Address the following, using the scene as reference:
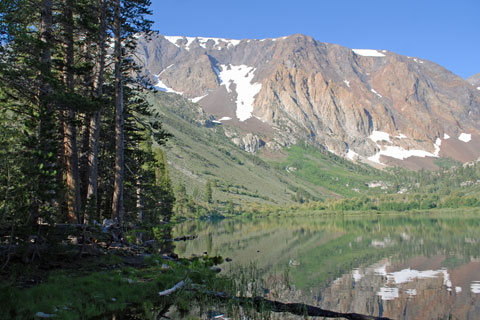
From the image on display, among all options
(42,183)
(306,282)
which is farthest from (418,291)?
(42,183)

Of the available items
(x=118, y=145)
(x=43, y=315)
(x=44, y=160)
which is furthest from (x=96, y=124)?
(x=43, y=315)

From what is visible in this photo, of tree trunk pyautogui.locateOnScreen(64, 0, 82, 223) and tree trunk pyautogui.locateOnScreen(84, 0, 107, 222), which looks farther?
tree trunk pyautogui.locateOnScreen(84, 0, 107, 222)

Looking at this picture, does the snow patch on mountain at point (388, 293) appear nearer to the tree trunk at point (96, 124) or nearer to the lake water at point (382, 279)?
the lake water at point (382, 279)

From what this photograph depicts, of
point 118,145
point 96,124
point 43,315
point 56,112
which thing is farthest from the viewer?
point 96,124

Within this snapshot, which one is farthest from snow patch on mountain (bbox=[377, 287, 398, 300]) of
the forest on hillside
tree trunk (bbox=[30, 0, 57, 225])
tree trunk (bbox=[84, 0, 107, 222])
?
tree trunk (bbox=[30, 0, 57, 225])

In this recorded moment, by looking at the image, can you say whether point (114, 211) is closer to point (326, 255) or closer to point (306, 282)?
point (306, 282)

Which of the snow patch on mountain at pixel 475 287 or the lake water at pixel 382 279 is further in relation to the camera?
the snow patch on mountain at pixel 475 287

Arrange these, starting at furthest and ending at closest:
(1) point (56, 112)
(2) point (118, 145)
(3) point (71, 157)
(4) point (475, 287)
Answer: (4) point (475, 287) → (2) point (118, 145) → (1) point (56, 112) → (3) point (71, 157)

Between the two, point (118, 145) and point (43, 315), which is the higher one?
point (118, 145)

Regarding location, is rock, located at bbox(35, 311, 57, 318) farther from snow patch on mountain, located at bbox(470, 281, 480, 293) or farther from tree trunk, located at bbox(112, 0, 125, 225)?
snow patch on mountain, located at bbox(470, 281, 480, 293)

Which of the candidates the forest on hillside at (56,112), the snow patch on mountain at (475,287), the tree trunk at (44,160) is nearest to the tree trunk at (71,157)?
the forest on hillside at (56,112)

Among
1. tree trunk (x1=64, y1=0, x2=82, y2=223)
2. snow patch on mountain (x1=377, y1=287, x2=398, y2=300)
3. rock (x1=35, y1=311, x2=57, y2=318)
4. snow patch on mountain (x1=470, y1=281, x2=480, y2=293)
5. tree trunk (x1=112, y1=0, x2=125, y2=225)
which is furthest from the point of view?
snow patch on mountain (x1=470, y1=281, x2=480, y2=293)

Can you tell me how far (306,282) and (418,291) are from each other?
7.85 m

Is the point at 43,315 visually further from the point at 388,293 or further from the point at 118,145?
the point at 388,293
